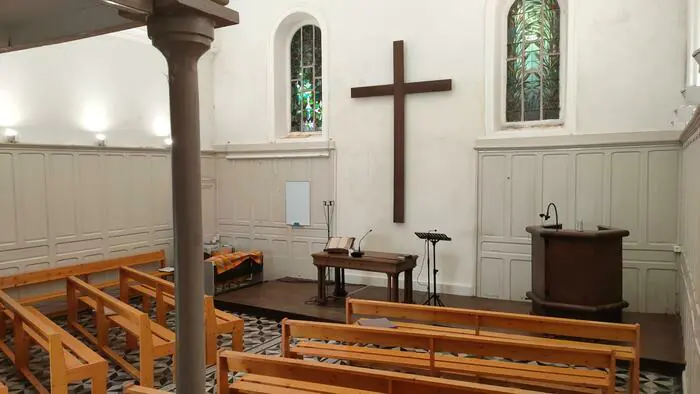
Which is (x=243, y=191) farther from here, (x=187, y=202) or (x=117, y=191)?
(x=187, y=202)

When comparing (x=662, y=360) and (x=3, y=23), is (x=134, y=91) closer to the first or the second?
(x=3, y=23)

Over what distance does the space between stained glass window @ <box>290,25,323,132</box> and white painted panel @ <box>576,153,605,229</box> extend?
4.33m

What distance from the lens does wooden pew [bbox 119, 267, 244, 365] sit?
544 centimetres

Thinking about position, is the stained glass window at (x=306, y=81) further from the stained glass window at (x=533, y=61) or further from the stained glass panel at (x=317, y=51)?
the stained glass window at (x=533, y=61)

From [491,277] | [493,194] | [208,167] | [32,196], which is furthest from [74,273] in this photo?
[493,194]

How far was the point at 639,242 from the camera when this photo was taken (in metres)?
6.67

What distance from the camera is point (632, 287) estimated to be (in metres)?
6.72

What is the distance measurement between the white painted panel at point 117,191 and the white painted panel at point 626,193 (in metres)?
7.05

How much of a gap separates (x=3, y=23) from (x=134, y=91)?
6.34m

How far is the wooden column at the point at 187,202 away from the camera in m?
2.13

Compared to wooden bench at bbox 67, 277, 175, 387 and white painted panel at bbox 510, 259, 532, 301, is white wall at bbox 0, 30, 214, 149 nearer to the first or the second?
wooden bench at bbox 67, 277, 175, 387

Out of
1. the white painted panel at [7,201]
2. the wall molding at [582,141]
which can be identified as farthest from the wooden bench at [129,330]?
the wall molding at [582,141]

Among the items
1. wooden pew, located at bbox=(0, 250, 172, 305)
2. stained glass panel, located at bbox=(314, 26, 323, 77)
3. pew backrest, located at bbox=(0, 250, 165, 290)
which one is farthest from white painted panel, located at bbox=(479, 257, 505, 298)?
pew backrest, located at bbox=(0, 250, 165, 290)

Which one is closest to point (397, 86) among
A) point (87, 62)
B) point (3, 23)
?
point (87, 62)
